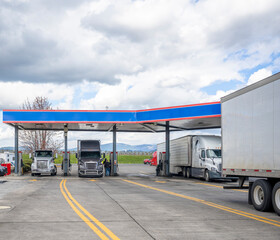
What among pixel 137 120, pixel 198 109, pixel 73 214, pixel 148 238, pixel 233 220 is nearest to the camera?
pixel 148 238

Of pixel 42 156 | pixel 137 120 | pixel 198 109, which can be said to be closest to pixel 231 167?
pixel 198 109

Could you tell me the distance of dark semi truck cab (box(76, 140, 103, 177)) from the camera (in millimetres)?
32719

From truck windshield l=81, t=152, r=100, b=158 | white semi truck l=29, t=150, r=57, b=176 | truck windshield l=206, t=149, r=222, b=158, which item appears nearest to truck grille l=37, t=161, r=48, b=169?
white semi truck l=29, t=150, r=57, b=176

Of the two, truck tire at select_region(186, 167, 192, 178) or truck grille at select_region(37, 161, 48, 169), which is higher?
truck grille at select_region(37, 161, 48, 169)

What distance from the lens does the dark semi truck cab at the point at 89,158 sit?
107ft

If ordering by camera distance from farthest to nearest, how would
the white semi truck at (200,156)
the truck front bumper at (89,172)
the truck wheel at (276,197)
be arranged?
the truck front bumper at (89,172) → the white semi truck at (200,156) → the truck wheel at (276,197)

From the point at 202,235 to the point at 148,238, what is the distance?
1199 millimetres

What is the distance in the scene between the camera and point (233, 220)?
10.1 meters

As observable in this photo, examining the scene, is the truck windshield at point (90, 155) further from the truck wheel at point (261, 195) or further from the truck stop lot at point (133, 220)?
the truck wheel at point (261, 195)

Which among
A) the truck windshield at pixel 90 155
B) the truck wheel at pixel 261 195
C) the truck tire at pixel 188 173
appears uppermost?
the truck windshield at pixel 90 155

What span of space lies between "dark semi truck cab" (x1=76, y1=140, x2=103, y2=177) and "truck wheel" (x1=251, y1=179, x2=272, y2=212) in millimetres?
21425

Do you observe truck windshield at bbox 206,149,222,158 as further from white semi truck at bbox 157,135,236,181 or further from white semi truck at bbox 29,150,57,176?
white semi truck at bbox 29,150,57,176

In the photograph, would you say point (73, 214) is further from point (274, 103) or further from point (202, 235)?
point (274, 103)

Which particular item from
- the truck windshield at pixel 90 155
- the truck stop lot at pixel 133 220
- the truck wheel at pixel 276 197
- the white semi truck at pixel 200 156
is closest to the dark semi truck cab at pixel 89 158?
the truck windshield at pixel 90 155
